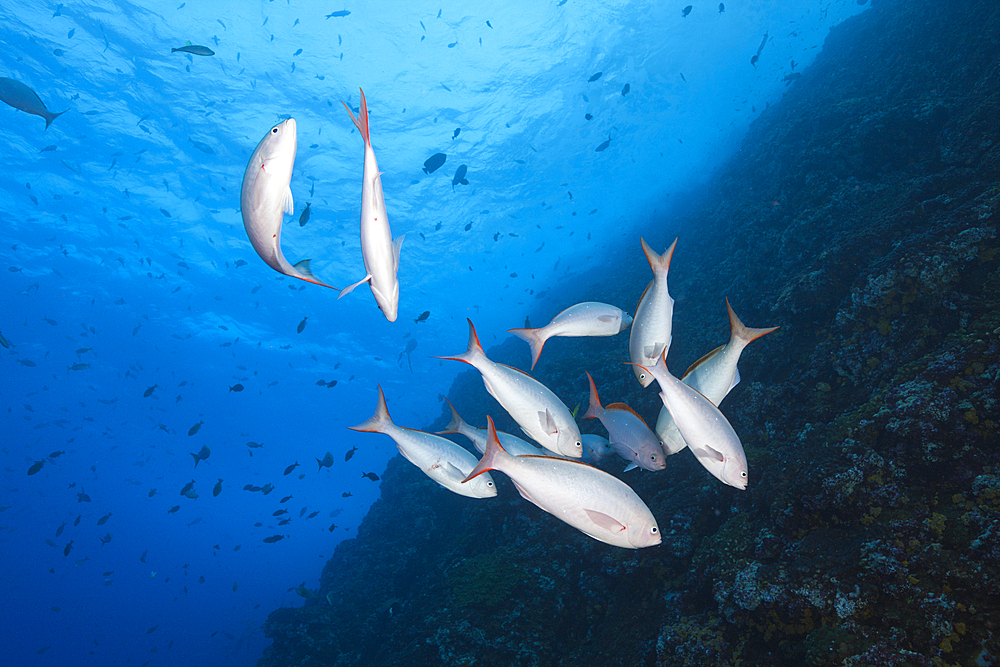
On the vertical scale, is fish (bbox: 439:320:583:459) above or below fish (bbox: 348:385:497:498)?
above

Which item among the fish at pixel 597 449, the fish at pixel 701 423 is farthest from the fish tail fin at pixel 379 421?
the fish at pixel 701 423

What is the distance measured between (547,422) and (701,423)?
0.99 m

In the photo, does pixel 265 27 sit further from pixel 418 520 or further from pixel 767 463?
pixel 767 463

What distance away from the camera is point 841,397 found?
3.76 meters

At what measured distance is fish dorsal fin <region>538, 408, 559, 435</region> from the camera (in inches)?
104

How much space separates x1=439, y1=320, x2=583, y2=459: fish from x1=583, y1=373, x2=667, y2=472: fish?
0.32m

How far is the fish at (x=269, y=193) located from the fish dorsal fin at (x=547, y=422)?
173 cm

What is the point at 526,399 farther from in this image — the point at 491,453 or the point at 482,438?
the point at 482,438

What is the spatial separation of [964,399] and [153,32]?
26.9 metres

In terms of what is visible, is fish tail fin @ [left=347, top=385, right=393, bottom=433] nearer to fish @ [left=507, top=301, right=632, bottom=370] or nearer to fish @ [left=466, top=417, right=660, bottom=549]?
fish @ [left=507, top=301, right=632, bottom=370]

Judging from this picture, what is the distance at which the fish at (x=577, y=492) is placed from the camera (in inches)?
77.0

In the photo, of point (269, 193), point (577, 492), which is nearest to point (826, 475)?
point (577, 492)

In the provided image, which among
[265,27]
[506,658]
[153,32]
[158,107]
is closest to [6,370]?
[158,107]

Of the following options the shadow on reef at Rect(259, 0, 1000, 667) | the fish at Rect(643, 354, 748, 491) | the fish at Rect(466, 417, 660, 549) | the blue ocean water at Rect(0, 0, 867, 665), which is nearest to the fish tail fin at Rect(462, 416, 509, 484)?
the fish at Rect(466, 417, 660, 549)
